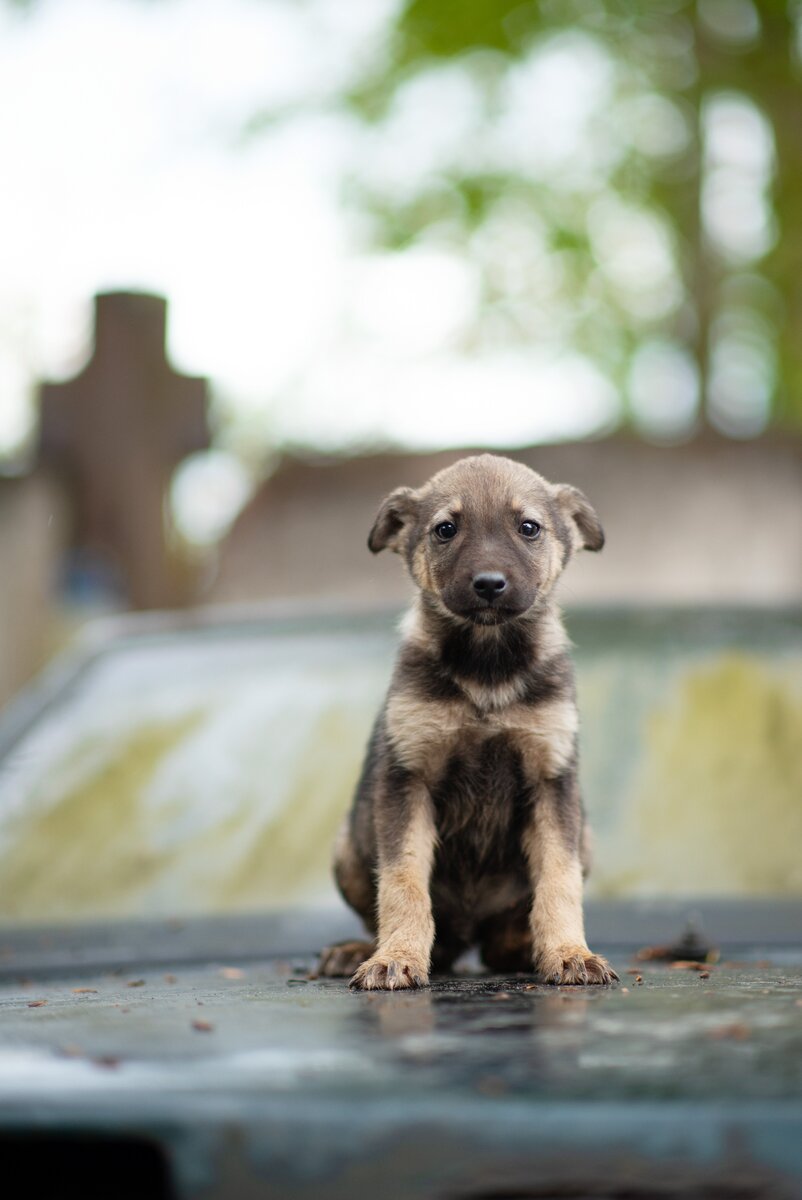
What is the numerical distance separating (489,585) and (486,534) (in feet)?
0.72

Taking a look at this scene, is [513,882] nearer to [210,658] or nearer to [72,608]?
[210,658]

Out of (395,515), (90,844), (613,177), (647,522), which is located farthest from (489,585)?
(613,177)

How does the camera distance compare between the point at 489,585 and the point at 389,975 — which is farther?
the point at 489,585

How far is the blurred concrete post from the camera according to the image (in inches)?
285

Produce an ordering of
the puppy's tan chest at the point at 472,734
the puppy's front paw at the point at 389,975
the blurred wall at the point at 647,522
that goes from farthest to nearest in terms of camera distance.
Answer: the blurred wall at the point at 647,522 → the puppy's tan chest at the point at 472,734 → the puppy's front paw at the point at 389,975

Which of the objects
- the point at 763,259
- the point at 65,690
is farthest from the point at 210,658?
the point at 763,259

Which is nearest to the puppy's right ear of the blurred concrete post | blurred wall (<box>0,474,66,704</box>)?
the blurred concrete post

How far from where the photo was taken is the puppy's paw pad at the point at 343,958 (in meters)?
3.13

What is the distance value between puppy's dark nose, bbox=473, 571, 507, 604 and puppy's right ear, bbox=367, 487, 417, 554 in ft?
1.63

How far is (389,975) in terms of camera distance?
2.68 m

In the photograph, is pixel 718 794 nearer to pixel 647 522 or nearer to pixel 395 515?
pixel 395 515

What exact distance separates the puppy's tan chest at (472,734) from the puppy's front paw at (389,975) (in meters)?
0.41

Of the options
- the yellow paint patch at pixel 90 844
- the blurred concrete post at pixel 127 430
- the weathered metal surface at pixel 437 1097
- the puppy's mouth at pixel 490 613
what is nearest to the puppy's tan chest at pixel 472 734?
the puppy's mouth at pixel 490 613

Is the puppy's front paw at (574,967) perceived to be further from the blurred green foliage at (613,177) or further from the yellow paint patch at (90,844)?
the blurred green foliage at (613,177)
